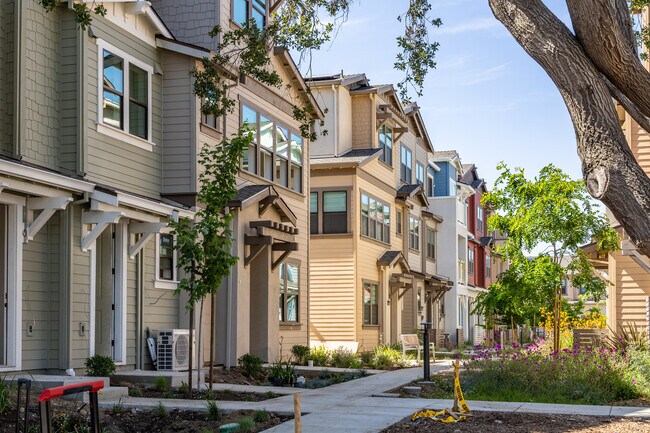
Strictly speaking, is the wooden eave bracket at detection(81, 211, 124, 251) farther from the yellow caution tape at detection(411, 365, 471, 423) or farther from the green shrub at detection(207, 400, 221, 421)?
the yellow caution tape at detection(411, 365, 471, 423)

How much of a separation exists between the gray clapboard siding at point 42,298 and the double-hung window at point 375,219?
58.9 ft

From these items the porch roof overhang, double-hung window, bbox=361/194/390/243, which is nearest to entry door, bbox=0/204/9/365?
the porch roof overhang

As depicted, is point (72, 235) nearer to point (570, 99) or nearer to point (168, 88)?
point (168, 88)

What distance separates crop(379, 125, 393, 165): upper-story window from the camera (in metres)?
35.9

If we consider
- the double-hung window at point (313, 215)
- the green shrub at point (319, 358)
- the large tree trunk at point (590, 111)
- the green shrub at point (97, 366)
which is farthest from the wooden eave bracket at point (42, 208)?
the double-hung window at point (313, 215)

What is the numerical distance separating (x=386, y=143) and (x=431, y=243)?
1066 cm

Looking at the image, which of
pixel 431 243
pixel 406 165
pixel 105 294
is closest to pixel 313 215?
pixel 406 165

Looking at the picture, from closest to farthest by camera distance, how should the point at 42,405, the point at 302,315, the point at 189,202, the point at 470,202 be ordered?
the point at 42,405
the point at 189,202
the point at 302,315
the point at 470,202

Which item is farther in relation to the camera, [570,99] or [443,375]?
[443,375]

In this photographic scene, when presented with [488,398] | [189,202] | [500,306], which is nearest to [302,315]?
[500,306]

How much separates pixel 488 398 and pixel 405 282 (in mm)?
21089

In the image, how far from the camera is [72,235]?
16438 mm

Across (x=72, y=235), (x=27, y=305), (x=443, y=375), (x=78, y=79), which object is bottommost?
(x=443, y=375)

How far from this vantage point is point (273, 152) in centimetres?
2492
